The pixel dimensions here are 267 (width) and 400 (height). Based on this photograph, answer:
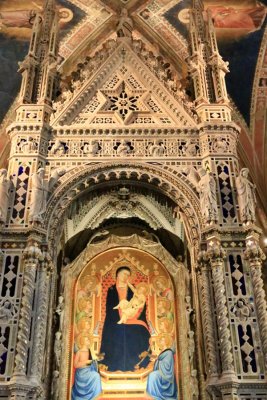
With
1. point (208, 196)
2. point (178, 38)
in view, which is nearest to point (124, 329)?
point (208, 196)

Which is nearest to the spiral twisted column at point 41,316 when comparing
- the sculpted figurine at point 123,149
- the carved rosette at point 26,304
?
the carved rosette at point 26,304

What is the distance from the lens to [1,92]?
1535 centimetres

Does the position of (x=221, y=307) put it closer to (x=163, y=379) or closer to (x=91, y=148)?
(x=163, y=379)

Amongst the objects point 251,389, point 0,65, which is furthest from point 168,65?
point 251,389

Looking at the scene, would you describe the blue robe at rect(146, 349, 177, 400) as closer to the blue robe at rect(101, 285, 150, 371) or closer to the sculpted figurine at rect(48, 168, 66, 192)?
the blue robe at rect(101, 285, 150, 371)

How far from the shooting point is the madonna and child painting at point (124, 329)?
1060 centimetres

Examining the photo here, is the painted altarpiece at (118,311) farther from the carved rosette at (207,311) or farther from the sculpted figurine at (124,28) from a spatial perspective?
the sculpted figurine at (124,28)

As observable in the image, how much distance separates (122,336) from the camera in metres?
11.1

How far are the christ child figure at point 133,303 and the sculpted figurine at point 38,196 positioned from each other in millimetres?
2825

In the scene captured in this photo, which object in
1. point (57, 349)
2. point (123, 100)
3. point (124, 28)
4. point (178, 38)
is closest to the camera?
point (57, 349)

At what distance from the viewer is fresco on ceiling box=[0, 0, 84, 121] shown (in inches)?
600

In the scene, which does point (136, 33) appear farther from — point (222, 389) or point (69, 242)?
point (222, 389)

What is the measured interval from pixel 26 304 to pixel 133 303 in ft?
9.83

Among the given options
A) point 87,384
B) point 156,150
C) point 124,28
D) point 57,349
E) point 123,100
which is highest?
point 124,28
